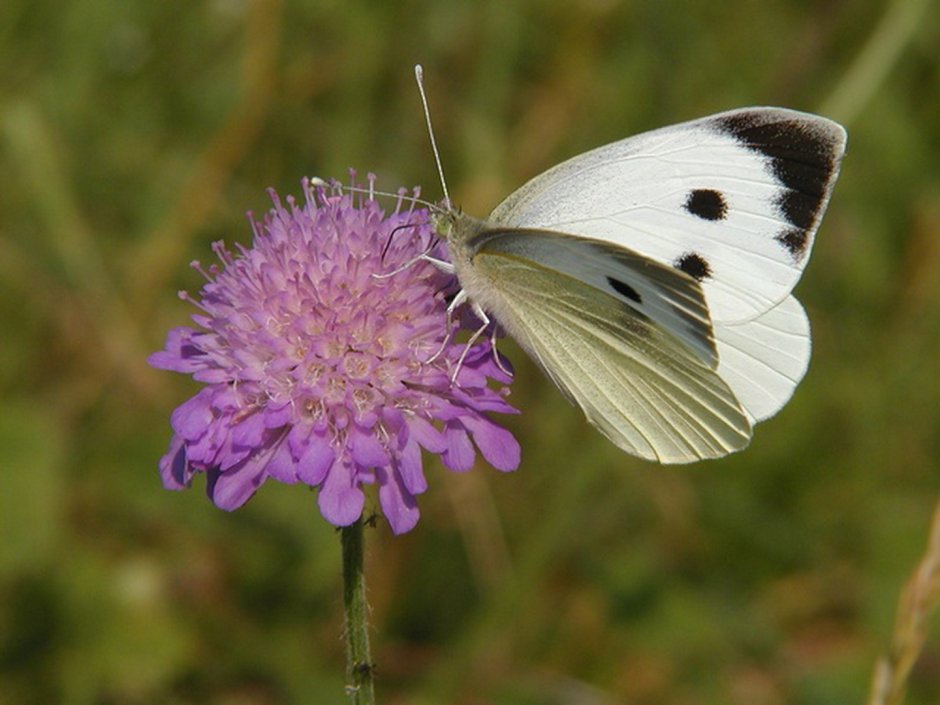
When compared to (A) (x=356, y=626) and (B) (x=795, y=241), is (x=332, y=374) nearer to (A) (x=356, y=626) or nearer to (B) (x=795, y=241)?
(A) (x=356, y=626)

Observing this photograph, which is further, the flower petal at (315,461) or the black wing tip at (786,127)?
the black wing tip at (786,127)

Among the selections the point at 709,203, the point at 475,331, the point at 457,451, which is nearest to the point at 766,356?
the point at 709,203

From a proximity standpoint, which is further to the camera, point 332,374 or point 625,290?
point 625,290

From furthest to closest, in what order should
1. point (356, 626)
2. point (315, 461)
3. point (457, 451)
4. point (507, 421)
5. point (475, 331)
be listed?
point (507, 421) → point (475, 331) → point (457, 451) → point (315, 461) → point (356, 626)

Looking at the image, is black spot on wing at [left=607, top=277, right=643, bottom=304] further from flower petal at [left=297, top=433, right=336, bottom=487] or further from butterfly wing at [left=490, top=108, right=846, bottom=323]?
flower petal at [left=297, top=433, right=336, bottom=487]

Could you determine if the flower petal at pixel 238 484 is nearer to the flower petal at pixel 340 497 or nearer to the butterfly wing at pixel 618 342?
the flower petal at pixel 340 497

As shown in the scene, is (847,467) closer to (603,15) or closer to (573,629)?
(573,629)

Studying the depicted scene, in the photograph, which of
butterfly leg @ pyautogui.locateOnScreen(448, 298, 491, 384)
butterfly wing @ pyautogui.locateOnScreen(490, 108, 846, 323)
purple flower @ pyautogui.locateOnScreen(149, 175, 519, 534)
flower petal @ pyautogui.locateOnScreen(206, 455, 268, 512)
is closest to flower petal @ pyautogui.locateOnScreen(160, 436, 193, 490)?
purple flower @ pyautogui.locateOnScreen(149, 175, 519, 534)

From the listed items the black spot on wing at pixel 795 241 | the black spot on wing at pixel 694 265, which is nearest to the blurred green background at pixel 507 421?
the black spot on wing at pixel 694 265
